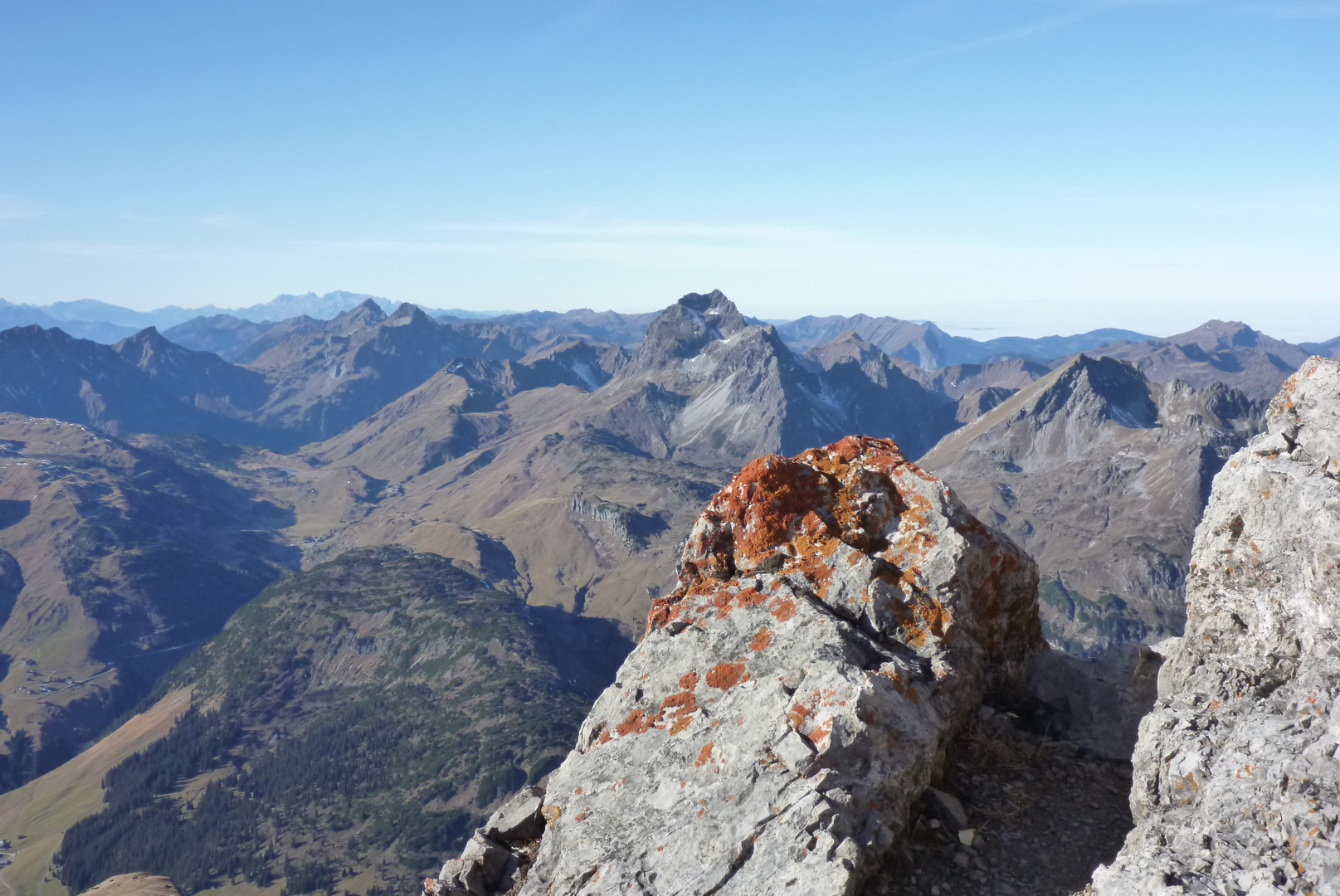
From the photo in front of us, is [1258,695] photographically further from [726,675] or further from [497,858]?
[497,858]

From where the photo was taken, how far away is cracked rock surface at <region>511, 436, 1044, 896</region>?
17.9m

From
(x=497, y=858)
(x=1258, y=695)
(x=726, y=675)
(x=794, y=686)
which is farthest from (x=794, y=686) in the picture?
(x=497, y=858)

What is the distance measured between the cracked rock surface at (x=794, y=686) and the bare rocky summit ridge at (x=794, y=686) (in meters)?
0.05

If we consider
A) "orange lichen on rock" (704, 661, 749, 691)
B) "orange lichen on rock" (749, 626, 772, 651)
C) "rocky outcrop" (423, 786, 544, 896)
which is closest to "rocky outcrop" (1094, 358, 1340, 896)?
"orange lichen on rock" (749, 626, 772, 651)

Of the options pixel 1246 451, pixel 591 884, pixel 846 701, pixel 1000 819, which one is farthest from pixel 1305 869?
pixel 591 884

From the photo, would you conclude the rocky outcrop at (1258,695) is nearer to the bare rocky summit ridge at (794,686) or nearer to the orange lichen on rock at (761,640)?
the bare rocky summit ridge at (794,686)

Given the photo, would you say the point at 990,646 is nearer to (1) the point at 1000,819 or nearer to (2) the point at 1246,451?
(1) the point at 1000,819

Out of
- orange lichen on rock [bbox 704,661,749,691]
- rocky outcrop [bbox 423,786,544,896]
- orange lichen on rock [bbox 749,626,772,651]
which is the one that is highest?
orange lichen on rock [bbox 749,626,772,651]

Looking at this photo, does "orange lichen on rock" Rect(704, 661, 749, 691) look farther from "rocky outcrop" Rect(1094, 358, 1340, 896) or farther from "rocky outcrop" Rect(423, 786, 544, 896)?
"rocky outcrop" Rect(1094, 358, 1340, 896)

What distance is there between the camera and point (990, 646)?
24375mm

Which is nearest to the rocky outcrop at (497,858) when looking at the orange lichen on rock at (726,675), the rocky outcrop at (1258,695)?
Answer: the orange lichen on rock at (726,675)

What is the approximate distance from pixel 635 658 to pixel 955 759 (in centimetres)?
964

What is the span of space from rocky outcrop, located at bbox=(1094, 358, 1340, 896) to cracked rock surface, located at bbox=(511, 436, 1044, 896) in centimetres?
525

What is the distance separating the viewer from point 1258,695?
1630 cm
